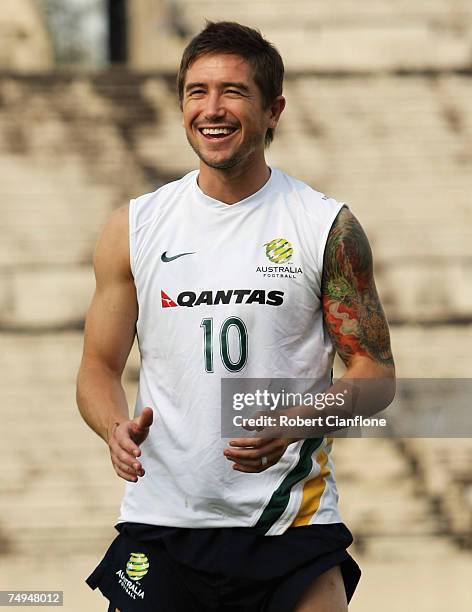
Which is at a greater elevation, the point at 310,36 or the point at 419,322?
the point at 310,36

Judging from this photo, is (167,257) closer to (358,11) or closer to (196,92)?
(196,92)

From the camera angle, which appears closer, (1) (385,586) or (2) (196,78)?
(2) (196,78)

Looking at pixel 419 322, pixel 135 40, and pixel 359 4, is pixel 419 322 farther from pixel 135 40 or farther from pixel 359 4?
pixel 135 40

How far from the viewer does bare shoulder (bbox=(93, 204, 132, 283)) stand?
3.48 meters

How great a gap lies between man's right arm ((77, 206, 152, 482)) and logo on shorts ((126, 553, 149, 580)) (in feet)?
1.06

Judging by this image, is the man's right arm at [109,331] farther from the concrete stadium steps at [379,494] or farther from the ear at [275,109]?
the concrete stadium steps at [379,494]

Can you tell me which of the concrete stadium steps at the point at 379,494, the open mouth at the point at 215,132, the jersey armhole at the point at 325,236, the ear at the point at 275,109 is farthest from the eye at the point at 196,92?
the concrete stadium steps at the point at 379,494

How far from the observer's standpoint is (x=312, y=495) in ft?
11.1

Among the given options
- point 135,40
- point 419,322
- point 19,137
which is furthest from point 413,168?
point 19,137

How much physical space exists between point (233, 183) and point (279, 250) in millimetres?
238

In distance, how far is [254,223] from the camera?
3.45m

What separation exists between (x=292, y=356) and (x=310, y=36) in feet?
11.8

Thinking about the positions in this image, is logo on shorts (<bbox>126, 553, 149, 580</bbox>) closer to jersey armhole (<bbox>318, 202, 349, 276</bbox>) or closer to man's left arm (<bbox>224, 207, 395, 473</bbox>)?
man's left arm (<bbox>224, 207, 395, 473</bbox>)

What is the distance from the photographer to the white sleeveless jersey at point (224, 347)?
3324 millimetres
